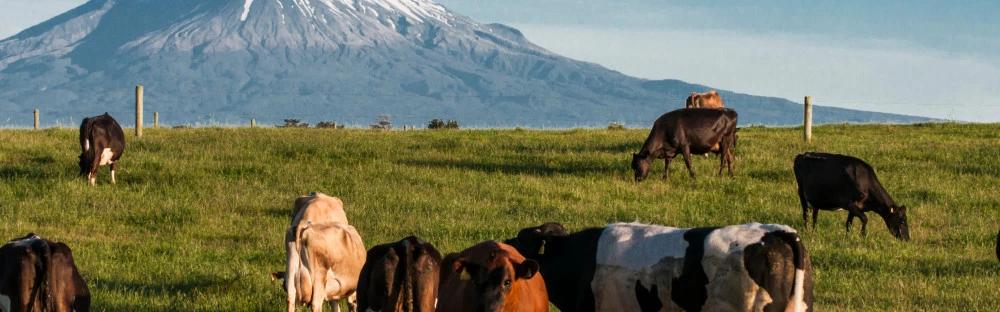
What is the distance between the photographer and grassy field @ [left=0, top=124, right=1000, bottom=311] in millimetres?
16531

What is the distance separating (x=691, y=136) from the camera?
30.9 meters

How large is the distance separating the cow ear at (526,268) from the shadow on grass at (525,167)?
66.0ft

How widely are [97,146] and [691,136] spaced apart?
13210 millimetres

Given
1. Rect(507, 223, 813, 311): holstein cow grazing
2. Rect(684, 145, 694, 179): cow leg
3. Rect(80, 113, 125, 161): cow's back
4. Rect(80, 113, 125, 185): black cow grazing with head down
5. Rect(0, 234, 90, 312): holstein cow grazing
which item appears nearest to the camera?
Rect(507, 223, 813, 311): holstein cow grazing

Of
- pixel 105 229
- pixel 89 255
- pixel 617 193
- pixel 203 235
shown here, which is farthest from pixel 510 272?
pixel 617 193

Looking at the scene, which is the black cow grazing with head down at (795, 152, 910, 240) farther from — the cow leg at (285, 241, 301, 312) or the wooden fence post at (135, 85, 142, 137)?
the wooden fence post at (135, 85, 142, 137)

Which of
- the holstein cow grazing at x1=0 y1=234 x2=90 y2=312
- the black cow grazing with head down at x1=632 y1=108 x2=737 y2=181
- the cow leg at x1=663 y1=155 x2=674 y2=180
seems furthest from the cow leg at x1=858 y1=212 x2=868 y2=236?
the holstein cow grazing at x1=0 y1=234 x2=90 y2=312

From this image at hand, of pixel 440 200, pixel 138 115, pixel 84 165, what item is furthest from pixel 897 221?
pixel 138 115

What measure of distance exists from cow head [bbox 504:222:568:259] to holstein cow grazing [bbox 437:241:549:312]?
0.96 meters

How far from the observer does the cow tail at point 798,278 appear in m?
10.3

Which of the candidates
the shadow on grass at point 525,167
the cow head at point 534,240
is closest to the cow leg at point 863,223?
the shadow on grass at point 525,167

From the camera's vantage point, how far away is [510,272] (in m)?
9.84

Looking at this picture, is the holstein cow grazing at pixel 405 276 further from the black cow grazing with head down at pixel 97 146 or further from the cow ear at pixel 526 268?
the black cow grazing with head down at pixel 97 146

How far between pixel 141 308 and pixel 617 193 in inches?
577
